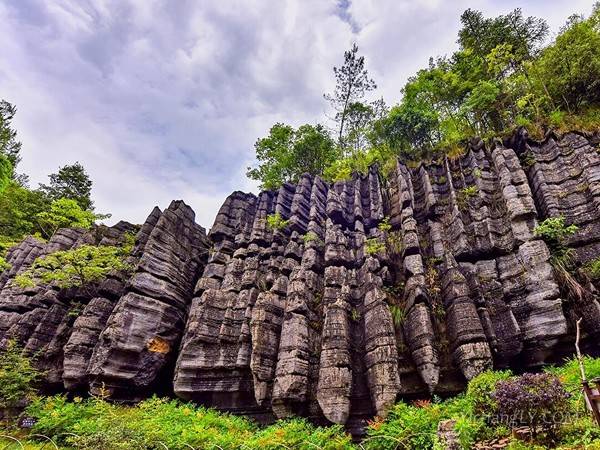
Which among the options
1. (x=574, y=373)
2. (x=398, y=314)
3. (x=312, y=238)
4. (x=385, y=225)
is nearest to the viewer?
(x=574, y=373)

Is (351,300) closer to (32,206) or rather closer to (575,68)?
(575,68)

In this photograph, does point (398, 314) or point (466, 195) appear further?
point (466, 195)

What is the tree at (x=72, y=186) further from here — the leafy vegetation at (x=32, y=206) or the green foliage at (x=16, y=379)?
the green foliage at (x=16, y=379)

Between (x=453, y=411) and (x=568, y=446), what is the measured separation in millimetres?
2686

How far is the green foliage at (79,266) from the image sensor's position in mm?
13695

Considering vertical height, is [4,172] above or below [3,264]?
below

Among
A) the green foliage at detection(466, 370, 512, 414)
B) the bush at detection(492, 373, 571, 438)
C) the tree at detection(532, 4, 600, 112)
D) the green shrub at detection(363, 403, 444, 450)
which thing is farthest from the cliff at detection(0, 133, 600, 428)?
the tree at detection(532, 4, 600, 112)

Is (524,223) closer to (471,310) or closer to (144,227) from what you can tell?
(471,310)

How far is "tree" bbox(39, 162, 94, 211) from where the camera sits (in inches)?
1270

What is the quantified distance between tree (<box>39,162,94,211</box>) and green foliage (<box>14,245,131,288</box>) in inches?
833

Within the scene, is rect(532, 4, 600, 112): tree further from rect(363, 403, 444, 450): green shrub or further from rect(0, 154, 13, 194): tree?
rect(0, 154, 13, 194): tree

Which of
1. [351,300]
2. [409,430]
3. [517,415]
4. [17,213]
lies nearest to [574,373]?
[517,415]

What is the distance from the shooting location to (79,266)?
1405 centimetres

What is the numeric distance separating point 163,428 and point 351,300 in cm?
678
